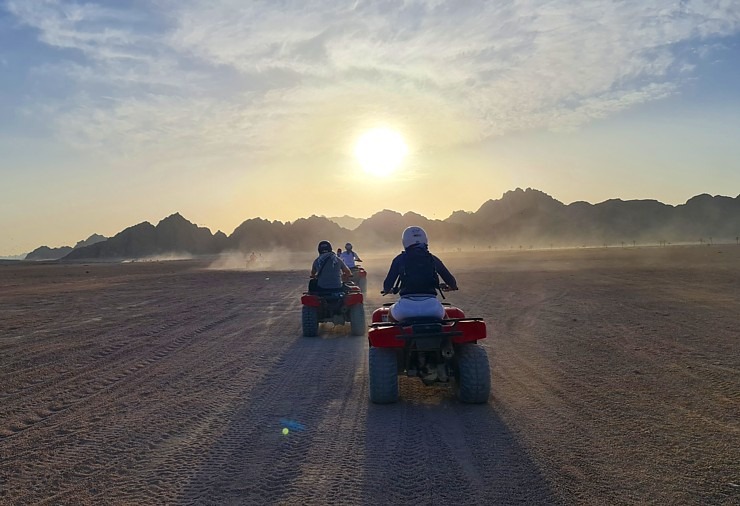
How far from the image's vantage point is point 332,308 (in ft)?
43.2

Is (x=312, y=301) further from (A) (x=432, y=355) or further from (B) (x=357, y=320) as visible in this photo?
(A) (x=432, y=355)

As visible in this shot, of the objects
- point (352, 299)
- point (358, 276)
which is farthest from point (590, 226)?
point (352, 299)

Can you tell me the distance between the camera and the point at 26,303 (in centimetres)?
2280

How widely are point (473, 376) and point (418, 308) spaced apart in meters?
1.02

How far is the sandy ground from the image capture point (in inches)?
189

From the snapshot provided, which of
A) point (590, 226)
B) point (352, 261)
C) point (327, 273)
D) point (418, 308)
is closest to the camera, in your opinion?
point (418, 308)

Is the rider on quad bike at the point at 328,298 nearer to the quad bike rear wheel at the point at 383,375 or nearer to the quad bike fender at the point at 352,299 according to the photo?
the quad bike fender at the point at 352,299

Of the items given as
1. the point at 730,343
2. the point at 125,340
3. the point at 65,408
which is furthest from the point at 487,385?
the point at 125,340

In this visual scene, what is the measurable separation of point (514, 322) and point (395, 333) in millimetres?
8355

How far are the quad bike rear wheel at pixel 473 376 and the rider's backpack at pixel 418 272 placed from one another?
3.12 ft

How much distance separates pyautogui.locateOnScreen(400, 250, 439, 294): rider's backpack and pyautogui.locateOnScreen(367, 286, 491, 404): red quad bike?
21.2 inches

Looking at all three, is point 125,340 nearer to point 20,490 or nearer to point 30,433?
point 30,433

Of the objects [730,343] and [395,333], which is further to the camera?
[730,343]

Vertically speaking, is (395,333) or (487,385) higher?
(395,333)
